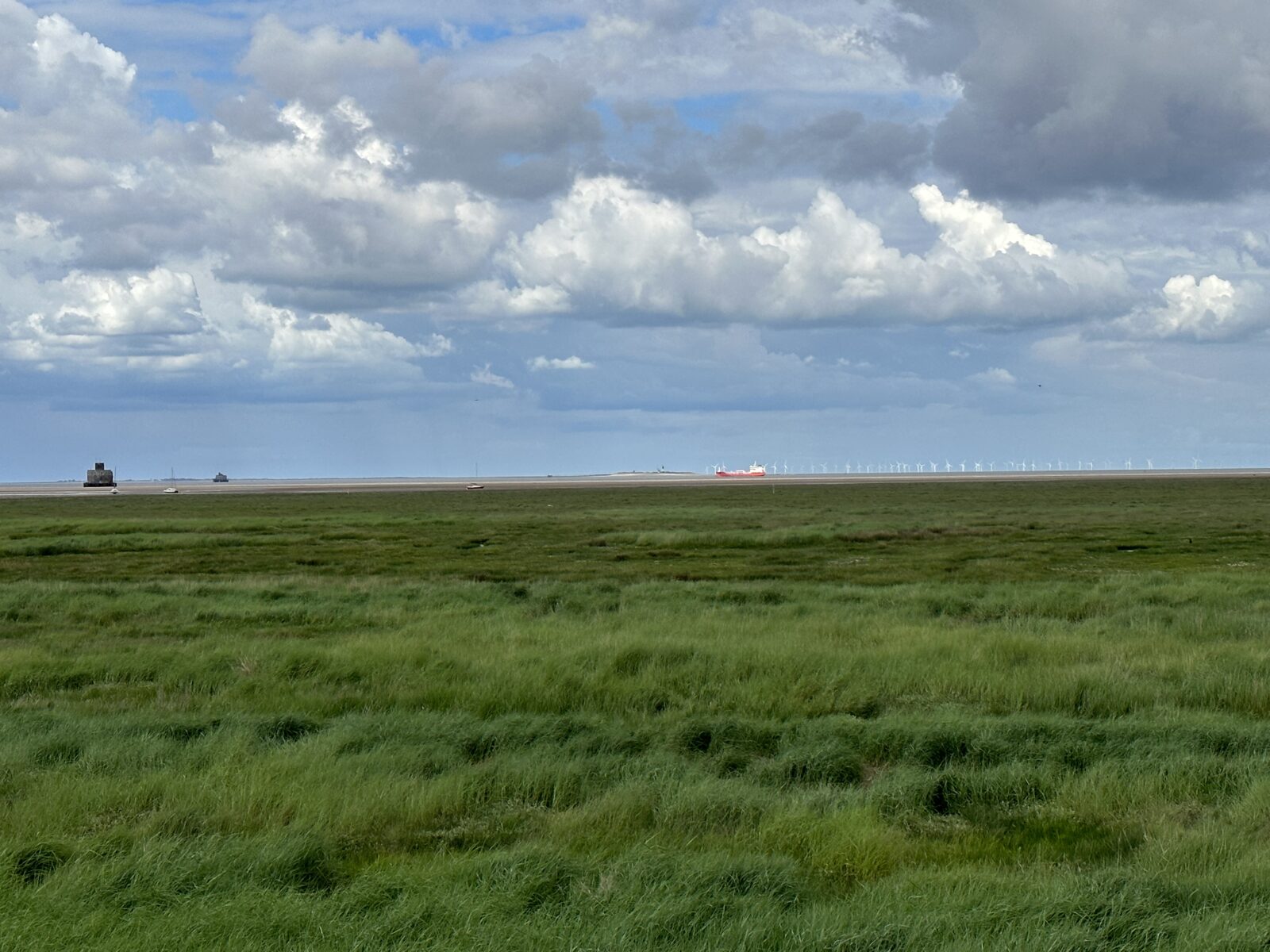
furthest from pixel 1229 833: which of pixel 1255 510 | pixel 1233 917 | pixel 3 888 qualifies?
pixel 1255 510

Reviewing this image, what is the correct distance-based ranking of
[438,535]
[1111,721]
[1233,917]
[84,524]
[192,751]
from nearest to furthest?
[1233,917] → [192,751] → [1111,721] → [438,535] → [84,524]

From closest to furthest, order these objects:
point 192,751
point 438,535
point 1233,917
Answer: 1. point 1233,917
2. point 192,751
3. point 438,535

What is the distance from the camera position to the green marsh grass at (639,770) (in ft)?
26.0

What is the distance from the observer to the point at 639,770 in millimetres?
11742

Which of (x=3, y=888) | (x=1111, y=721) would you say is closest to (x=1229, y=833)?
(x=1111, y=721)

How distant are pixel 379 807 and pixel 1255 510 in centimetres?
7116

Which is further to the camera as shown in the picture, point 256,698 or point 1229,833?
point 256,698

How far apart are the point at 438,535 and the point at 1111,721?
4177 centimetres

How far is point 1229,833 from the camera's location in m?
9.62

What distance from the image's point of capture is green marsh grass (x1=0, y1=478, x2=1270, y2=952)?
26.0 feet

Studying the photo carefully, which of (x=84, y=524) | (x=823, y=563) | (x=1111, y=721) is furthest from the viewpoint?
(x=84, y=524)

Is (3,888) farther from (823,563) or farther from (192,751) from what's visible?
(823,563)

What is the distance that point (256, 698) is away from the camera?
1560cm

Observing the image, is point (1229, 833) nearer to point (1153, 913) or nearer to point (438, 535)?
point (1153, 913)
